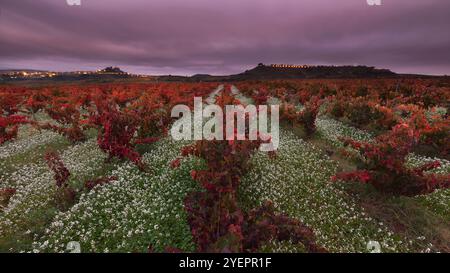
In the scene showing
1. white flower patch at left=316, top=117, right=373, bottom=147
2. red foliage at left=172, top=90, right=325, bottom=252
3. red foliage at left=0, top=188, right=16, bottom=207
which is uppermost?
white flower patch at left=316, top=117, right=373, bottom=147

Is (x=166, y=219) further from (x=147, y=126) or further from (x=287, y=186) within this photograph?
(x=147, y=126)

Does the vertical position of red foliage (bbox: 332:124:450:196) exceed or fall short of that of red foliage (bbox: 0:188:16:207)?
it exceeds it

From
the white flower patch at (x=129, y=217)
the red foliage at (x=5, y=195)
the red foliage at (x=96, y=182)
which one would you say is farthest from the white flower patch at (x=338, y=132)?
the red foliage at (x=5, y=195)

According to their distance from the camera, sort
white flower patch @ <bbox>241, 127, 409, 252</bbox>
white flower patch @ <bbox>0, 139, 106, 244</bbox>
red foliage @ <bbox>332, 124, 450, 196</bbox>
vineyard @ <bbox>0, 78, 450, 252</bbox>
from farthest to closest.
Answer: white flower patch @ <bbox>0, 139, 106, 244</bbox> < red foliage @ <bbox>332, 124, 450, 196</bbox> < white flower patch @ <bbox>241, 127, 409, 252</bbox> < vineyard @ <bbox>0, 78, 450, 252</bbox>

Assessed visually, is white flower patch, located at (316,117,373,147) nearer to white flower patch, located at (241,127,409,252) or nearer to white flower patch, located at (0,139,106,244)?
white flower patch, located at (241,127,409,252)

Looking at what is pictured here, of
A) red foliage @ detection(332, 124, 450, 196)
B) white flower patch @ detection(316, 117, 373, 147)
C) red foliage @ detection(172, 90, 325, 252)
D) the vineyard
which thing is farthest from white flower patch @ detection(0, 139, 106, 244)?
white flower patch @ detection(316, 117, 373, 147)

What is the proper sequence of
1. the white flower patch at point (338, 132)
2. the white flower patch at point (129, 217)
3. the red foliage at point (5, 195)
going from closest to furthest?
the white flower patch at point (129, 217) → the red foliage at point (5, 195) → the white flower patch at point (338, 132)

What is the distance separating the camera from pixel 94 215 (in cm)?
947

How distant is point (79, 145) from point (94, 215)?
9.43 meters

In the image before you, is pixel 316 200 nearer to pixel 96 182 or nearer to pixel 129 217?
pixel 129 217

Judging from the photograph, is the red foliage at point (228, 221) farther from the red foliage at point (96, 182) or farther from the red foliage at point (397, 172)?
the red foliage at point (96, 182)

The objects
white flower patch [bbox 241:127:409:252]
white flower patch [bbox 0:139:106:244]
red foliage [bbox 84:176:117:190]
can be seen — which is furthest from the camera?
red foliage [bbox 84:176:117:190]

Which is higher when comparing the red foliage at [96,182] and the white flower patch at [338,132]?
the white flower patch at [338,132]
